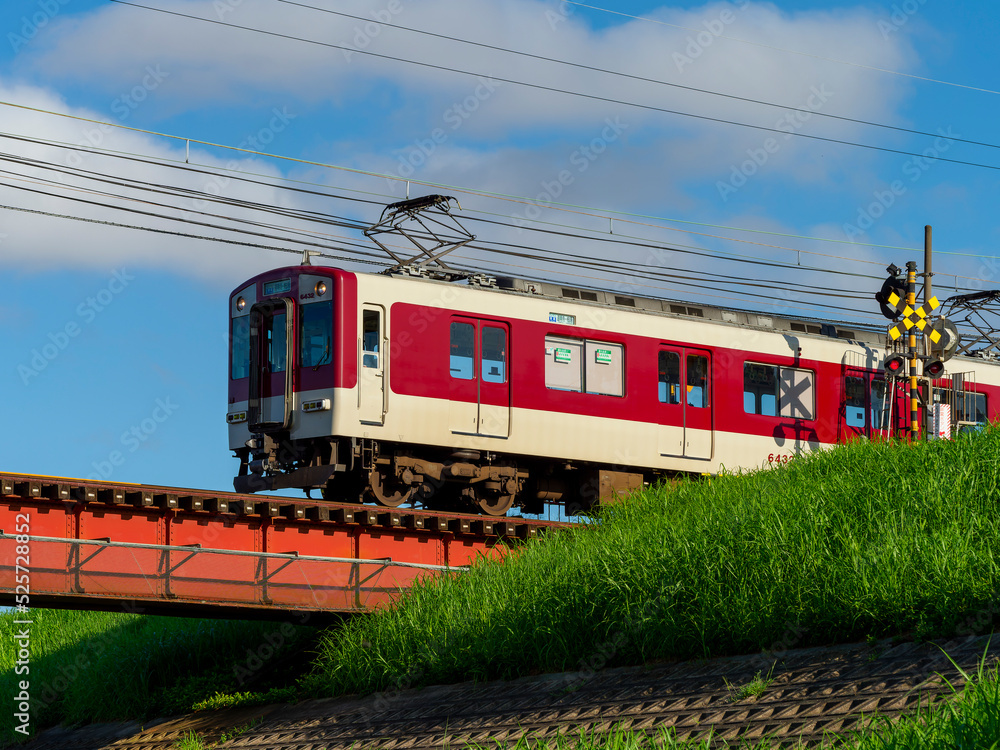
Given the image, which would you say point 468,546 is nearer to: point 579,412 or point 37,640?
point 579,412

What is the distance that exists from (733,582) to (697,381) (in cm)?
853

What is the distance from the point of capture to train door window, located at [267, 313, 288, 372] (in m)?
16.8

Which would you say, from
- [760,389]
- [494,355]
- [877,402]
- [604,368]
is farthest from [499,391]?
[877,402]

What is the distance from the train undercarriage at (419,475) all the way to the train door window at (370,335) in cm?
112

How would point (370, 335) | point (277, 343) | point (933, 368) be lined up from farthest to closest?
point (933, 368) < point (277, 343) < point (370, 335)

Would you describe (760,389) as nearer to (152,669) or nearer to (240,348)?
(240,348)

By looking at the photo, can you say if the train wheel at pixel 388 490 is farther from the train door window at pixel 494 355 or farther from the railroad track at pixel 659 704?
the railroad track at pixel 659 704

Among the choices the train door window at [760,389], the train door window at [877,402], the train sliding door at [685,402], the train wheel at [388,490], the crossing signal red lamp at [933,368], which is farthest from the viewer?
the train door window at [877,402]

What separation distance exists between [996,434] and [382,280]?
8.23 meters

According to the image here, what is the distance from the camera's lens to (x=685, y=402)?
1881cm

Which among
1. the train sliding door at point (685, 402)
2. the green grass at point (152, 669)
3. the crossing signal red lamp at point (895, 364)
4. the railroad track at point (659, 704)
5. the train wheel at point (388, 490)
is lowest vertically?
the green grass at point (152, 669)

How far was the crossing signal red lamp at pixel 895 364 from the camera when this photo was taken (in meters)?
18.8

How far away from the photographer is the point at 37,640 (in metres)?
21.8

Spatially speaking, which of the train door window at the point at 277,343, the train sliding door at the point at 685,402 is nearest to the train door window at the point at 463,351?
the train door window at the point at 277,343
